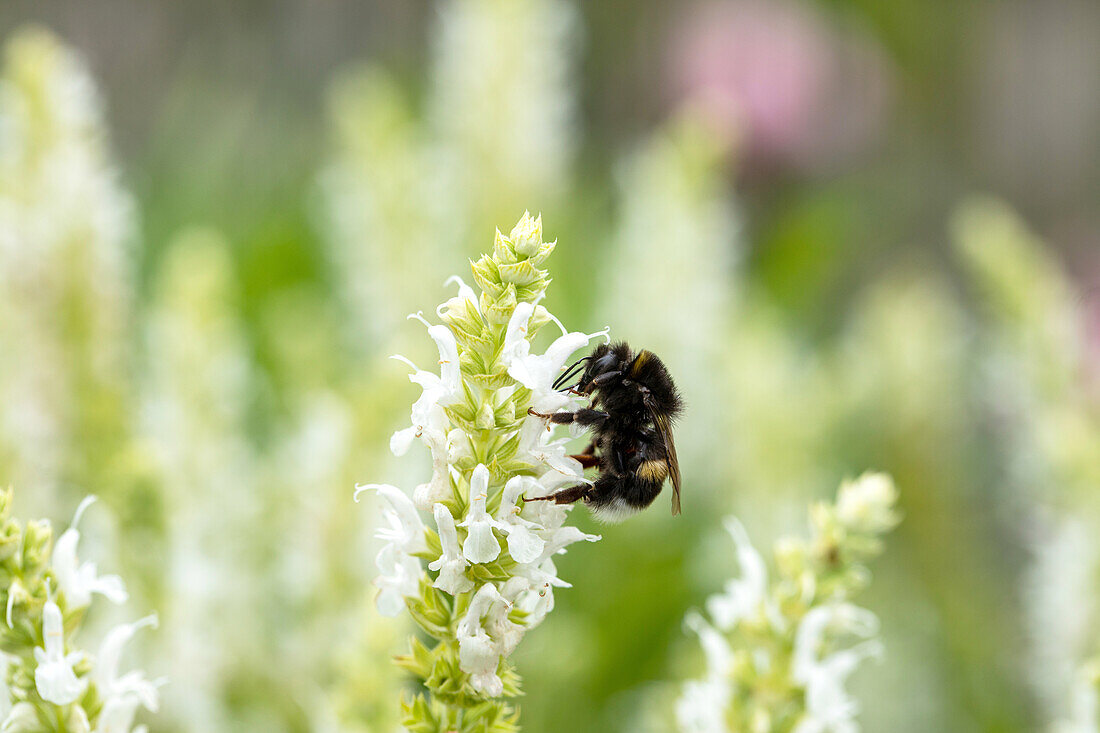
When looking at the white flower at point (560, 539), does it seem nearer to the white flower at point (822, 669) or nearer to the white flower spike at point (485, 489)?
the white flower spike at point (485, 489)

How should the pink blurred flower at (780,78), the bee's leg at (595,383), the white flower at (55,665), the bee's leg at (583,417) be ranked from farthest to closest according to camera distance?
the pink blurred flower at (780,78) < the bee's leg at (595,383) < the bee's leg at (583,417) < the white flower at (55,665)

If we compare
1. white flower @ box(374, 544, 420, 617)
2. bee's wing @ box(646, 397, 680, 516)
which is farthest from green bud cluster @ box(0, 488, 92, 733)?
bee's wing @ box(646, 397, 680, 516)

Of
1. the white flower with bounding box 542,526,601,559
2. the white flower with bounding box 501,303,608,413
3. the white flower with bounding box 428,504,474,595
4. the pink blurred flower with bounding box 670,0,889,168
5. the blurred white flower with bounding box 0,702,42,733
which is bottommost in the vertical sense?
the blurred white flower with bounding box 0,702,42,733

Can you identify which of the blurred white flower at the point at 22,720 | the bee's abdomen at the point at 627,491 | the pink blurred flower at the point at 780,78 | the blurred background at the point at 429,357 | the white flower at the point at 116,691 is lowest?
the blurred white flower at the point at 22,720

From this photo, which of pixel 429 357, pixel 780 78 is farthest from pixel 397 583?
pixel 780 78

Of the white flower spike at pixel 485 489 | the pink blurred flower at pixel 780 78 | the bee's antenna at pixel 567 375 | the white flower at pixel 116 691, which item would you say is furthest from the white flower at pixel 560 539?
the pink blurred flower at pixel 780 78

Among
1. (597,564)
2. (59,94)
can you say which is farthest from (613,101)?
(59,94)

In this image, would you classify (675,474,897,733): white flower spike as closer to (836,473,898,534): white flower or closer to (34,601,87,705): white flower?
(836,473,898,534): white flower
